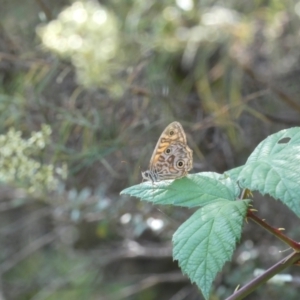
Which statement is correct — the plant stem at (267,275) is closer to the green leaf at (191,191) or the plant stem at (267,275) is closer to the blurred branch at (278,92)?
the green leaf at (191,191)

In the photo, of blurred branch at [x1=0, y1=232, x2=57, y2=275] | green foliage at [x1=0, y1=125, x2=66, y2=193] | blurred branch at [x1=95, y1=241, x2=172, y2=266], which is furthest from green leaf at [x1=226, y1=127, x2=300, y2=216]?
blurred branch at [x1=0, y1=232, x2=57, y2=275]

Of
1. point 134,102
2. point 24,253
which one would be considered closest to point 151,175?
point 134,102

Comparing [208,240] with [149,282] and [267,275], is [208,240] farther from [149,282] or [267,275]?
[149,282]

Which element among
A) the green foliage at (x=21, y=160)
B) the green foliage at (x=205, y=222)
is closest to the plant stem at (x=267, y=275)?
the green foliage at (x=205, y=222)

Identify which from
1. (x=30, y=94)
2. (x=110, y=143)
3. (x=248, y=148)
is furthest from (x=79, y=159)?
(x=248, y=148)

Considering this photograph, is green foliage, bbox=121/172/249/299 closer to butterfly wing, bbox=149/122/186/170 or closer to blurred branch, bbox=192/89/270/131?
butterfly wing, bbox=149/122/186/170

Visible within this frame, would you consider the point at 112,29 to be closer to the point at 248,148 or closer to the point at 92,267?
the point at 248,148
